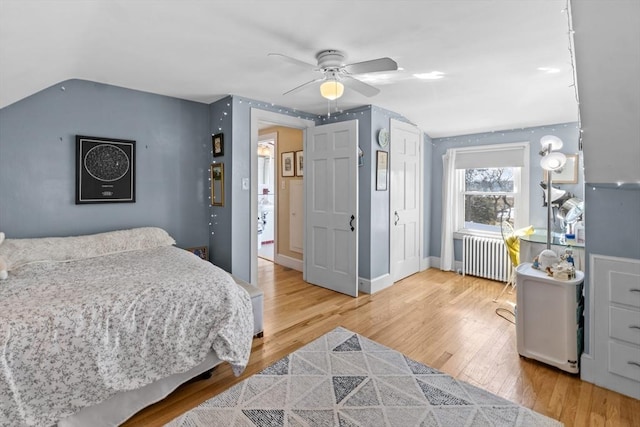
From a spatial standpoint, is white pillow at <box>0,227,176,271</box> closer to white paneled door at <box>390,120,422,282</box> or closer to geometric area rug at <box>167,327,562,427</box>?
geometric area rug at <box>167,327,562,427</box>

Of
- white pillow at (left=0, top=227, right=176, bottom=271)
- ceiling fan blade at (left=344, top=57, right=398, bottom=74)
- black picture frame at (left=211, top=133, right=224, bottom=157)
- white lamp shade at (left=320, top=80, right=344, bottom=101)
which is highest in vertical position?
ceiling fan blade at (left=344, top=57, right=398, bottom=74)

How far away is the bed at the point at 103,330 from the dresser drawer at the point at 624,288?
8.16 ft

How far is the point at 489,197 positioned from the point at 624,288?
2.79m

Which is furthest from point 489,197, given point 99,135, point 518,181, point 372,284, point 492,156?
point 99,135

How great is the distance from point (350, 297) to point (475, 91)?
8.56 feet

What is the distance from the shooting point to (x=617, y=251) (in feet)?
6.82

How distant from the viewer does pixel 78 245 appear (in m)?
2.61

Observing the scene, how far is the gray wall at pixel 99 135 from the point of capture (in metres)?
2.64

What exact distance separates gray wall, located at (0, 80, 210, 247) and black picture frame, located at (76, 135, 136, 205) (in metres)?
0.06

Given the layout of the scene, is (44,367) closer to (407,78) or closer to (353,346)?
(353,346)

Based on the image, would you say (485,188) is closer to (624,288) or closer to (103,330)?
(624,288)

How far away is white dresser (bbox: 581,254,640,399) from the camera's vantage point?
6.55 feet

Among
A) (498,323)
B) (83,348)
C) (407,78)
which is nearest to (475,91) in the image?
(407,78)

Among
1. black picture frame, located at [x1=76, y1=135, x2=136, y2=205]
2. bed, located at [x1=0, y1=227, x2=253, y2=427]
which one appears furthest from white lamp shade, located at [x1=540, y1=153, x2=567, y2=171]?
black picture frame, located at [x1=76, y1=135, x2=136, y2=205]
